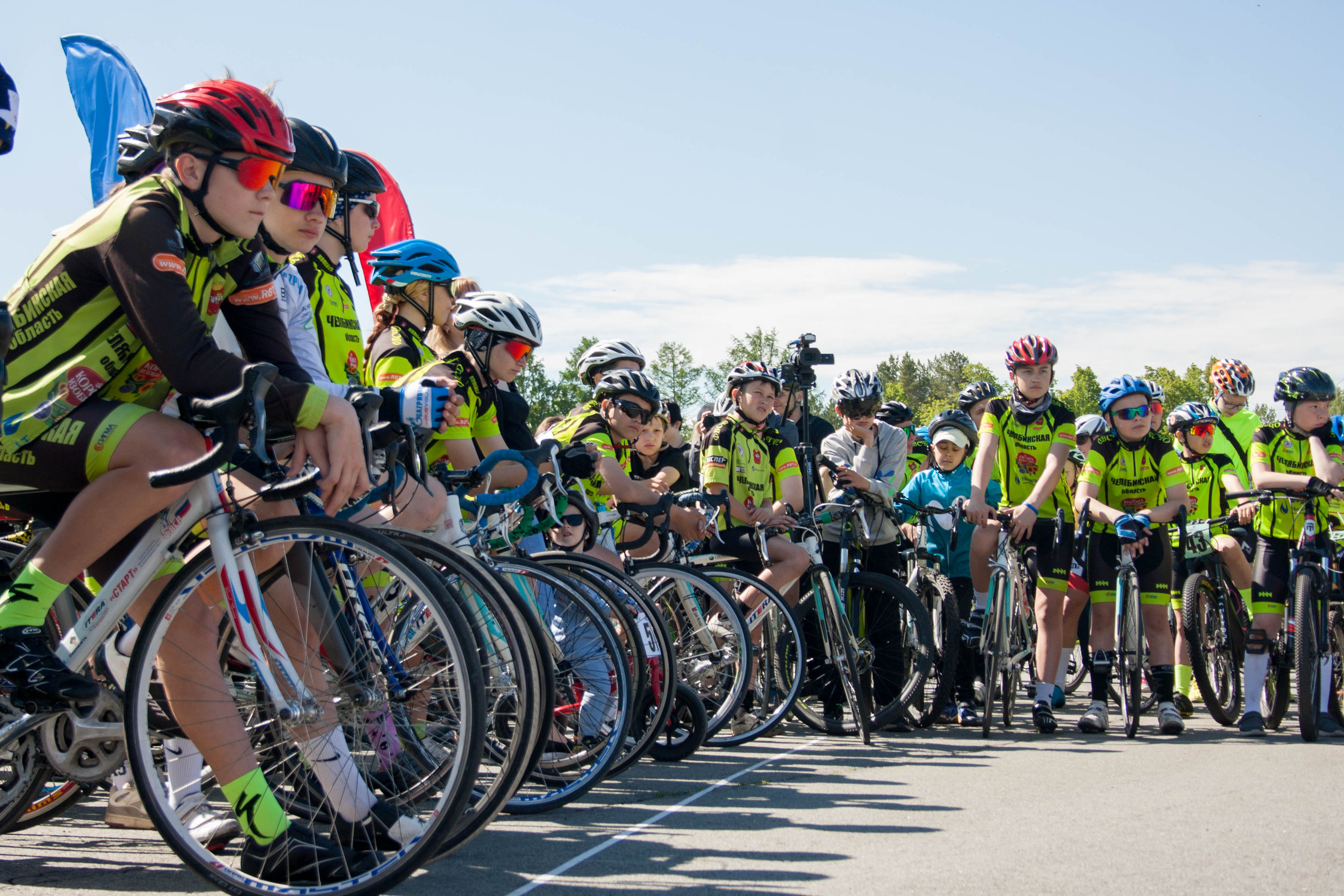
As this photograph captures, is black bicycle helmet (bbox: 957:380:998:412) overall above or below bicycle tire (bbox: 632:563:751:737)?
above

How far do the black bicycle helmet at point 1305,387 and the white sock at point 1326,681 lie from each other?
173cm

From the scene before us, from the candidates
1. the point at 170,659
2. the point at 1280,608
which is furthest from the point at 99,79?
the point at 1280,608

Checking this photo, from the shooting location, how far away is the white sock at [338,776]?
305cm

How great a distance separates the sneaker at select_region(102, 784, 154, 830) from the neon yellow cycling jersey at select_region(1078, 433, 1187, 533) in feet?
19.6

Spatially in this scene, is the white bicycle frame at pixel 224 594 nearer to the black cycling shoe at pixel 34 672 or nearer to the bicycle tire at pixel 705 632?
the black cycling shoe at pixel 34 672

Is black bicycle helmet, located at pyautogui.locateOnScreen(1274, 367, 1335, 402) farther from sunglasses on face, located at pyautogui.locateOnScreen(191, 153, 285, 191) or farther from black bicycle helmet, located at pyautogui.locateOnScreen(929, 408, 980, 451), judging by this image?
sunglasses on face, located at pyautogui.locateOnScreen(191, 153, 285, 191)

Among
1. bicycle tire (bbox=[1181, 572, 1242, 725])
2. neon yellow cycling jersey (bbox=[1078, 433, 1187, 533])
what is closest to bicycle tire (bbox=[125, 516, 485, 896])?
neon yellow cycling jersey (bbox=[1078, 433, 1187, 533])

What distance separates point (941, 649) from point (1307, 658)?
2.12m

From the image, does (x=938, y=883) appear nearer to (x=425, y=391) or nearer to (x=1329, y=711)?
(x=425, y=391)

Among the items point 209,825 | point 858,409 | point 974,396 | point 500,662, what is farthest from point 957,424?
point 209,825

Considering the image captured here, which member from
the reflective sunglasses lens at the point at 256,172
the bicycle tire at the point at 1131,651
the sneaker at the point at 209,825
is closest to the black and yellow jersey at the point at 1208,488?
the bicycle tire at the point at 1131,651

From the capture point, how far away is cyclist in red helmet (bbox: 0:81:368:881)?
296 centimetres

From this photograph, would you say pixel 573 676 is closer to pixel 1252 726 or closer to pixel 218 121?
pixel 218 121

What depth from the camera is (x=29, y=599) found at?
10.0ft
